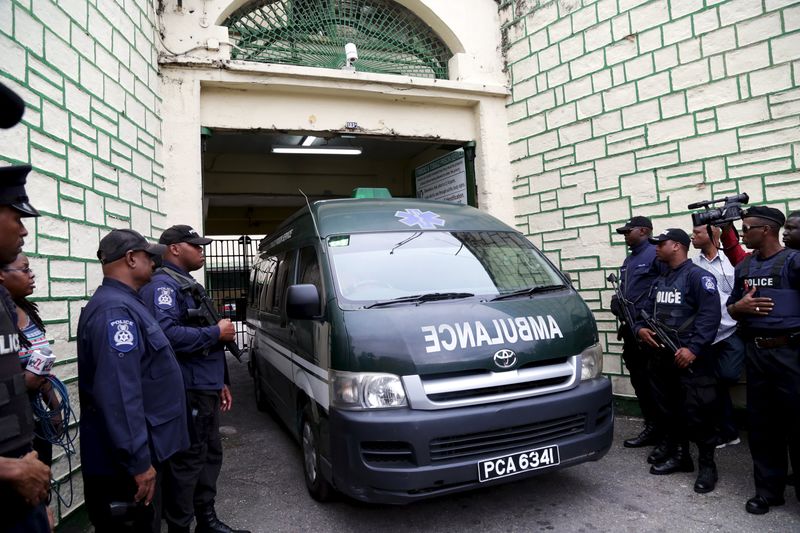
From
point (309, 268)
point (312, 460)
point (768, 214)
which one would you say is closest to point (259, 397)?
point (312, 460)

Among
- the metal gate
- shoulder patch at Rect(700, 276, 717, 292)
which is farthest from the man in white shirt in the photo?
the metal gate

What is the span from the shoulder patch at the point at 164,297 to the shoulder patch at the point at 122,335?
82cm

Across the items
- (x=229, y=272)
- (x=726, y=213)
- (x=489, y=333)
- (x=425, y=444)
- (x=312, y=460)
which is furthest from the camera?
(x=229, y=272)

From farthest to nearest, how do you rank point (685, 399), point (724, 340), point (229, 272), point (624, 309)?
point (229, 272) < point (624, 309) < point (724, 340) < point (685, 399)

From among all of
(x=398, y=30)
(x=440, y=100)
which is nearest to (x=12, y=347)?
(x=440, y=100)

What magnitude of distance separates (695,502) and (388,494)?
2131mm

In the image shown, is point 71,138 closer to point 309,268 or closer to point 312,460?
point 309,268

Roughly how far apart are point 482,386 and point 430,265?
0.97 m

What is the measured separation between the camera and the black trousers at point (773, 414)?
310cm

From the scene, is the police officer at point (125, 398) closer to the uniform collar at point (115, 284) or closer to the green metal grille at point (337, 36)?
the uniform collar at point (115, 284)

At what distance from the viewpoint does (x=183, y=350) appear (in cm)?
298

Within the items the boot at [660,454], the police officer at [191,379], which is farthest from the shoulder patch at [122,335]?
the boot at [660,454]

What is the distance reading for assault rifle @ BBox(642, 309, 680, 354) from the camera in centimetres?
376

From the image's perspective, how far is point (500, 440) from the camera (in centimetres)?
290
